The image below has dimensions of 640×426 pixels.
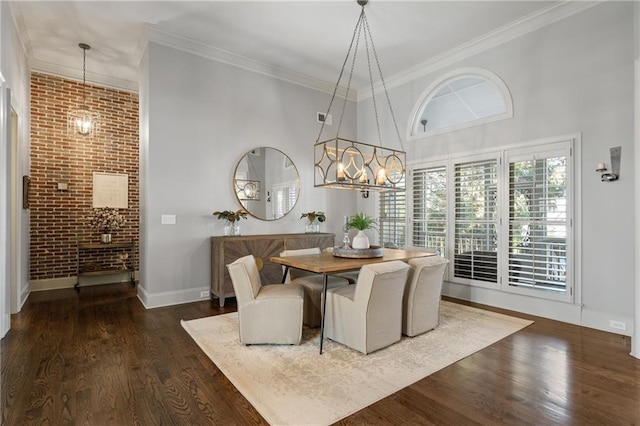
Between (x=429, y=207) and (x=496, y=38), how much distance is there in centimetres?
248

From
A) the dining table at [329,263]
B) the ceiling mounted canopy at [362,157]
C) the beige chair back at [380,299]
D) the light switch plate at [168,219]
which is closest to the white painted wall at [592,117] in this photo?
the ceiling mounted canopy at [362,157]

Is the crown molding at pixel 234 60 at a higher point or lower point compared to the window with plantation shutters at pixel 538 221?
higher

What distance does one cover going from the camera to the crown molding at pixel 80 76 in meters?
5.36

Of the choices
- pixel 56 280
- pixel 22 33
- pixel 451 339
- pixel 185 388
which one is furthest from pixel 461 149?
pixel 56 280

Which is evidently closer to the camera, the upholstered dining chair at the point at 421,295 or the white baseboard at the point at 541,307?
the upholstered dining chair at the point at 421,295

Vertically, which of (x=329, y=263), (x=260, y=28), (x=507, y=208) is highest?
(x=260, y=28)

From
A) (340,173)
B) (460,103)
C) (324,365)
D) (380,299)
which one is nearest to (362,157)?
(340,173)

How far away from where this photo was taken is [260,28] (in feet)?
14.6

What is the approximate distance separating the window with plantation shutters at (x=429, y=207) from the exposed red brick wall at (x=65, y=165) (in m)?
4.97

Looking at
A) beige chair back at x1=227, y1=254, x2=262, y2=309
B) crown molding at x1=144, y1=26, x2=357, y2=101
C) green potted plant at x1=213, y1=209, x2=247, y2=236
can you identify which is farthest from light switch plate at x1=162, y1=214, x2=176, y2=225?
crown molding at x1=144, y1=26, x2=357, y2=101

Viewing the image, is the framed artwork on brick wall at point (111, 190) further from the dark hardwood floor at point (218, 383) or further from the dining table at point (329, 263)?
the dining table at point (329, 263)

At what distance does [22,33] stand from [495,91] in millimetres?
6313

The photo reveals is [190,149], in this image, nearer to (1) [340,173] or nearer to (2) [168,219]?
(2) [168,219]

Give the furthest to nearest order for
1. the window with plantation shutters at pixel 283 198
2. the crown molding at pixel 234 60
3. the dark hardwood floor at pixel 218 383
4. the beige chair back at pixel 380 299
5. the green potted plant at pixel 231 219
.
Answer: the window with plantation shutters at pixel 283 198, the green potted plant at pixel 231 219, the crown molding at pixel 234 60, the beige chair back at pixel 380 299, the dark hardwood floor at pixel 218 383
